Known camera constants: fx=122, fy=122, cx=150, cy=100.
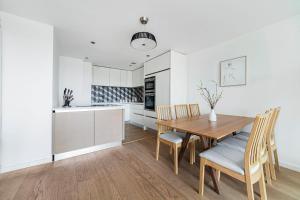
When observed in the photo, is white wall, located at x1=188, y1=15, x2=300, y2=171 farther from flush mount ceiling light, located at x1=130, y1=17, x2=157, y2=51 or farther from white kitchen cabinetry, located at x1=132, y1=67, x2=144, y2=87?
white kitchen cabinetry, located at x1=132, y1=67, x2=144, y2=87

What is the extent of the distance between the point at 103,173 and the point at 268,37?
11.0 feet

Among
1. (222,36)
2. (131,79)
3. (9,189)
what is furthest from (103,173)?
(131,79)

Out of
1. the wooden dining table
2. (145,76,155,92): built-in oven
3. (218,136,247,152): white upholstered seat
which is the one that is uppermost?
(145,76,155,92): built-in oven

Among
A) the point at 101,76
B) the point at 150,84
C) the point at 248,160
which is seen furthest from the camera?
the point at 101,76

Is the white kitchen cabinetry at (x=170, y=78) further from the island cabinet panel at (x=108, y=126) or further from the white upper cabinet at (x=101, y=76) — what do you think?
the white upper cabinet at (x=101, y=76)

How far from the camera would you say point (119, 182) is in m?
1.53

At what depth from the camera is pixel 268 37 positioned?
6.68 feet

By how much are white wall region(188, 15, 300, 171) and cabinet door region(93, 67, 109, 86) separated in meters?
3.89

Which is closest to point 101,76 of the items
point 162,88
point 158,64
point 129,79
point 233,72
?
point 129,79

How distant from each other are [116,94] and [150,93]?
1964mm

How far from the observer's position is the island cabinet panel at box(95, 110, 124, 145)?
242 cm

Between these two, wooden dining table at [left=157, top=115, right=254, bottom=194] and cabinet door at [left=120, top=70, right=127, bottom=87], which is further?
cabinet door at [left=120, top=70, right=127, bottom=87]

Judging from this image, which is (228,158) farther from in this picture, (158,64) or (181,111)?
(158,64)

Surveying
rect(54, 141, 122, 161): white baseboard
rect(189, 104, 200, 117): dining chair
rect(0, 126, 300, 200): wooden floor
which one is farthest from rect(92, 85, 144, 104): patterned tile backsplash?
rect(0, 126, 300, 200): wooden floor
